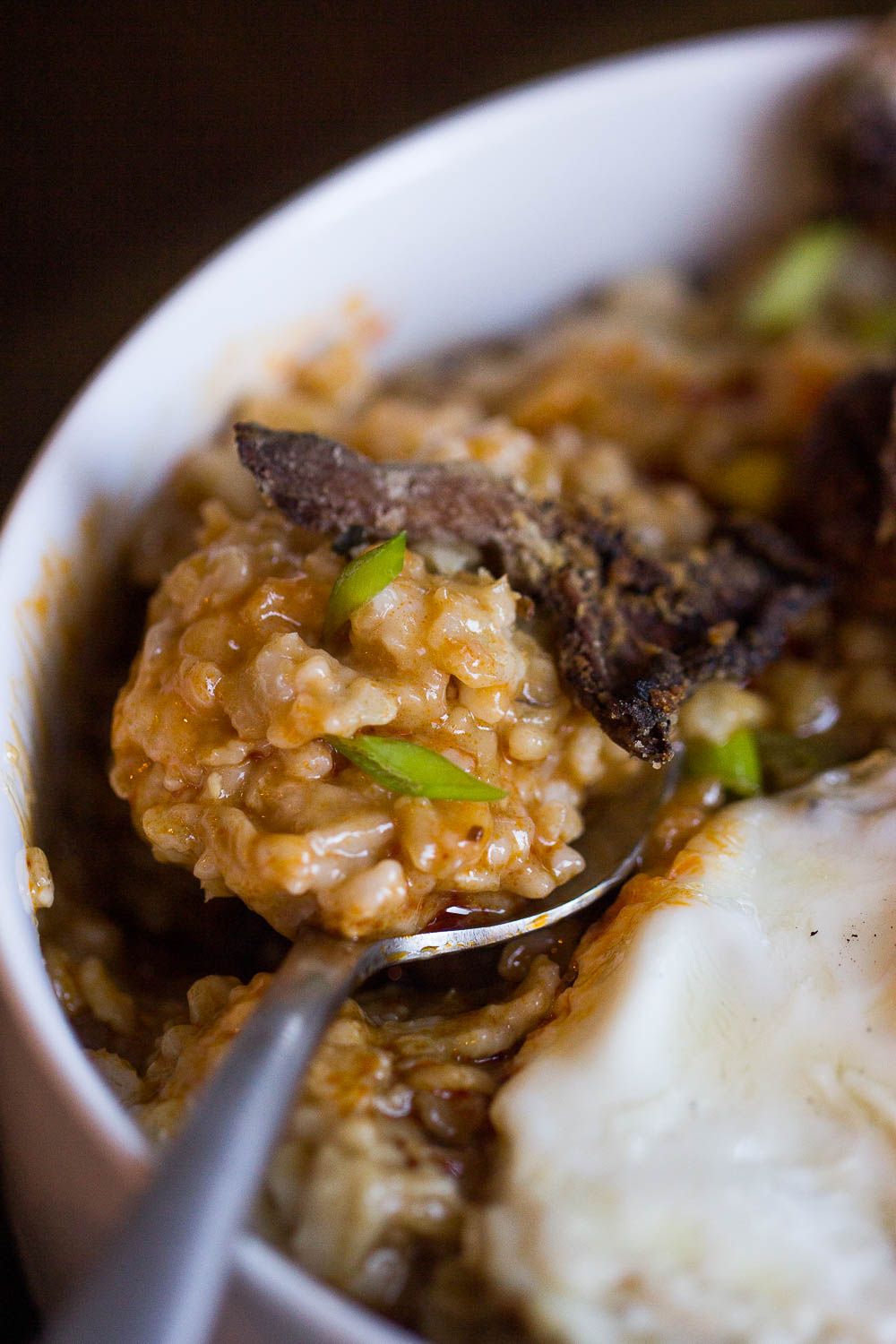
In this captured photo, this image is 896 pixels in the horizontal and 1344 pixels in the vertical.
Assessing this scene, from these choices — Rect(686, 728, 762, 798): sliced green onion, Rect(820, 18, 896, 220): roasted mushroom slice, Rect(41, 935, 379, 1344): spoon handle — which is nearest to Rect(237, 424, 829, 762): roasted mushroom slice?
Rect(686, 728, 762, 798): sliced green onion

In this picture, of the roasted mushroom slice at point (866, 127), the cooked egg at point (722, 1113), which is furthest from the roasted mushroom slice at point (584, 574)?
the roasted mushroom slice at point (866, 127)

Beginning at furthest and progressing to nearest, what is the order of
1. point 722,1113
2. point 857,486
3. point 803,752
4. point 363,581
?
point 857,486 < point 803,752 < point 363,581 < point 722,1113

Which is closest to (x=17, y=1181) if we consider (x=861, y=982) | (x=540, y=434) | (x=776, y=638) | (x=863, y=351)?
(x=861, y=982)

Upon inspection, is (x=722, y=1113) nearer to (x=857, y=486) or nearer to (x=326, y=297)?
(x=857, y=486)

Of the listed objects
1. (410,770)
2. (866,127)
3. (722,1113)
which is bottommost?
(722,1113)

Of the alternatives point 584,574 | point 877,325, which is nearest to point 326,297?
point 584,574

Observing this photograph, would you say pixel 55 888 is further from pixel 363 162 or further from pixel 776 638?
pixel 363 162

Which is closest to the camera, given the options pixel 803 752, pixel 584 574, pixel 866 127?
pixel 584 574
